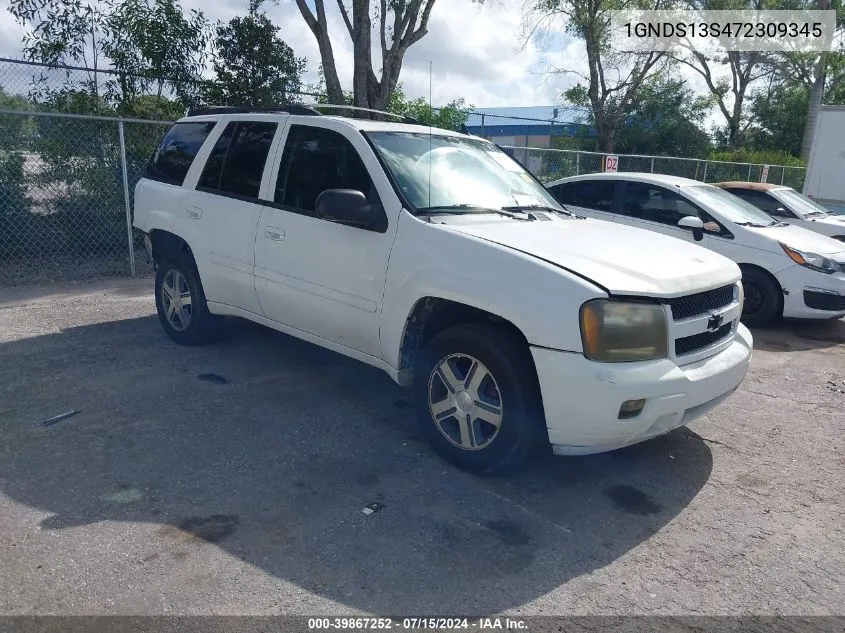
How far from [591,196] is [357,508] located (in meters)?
6.61

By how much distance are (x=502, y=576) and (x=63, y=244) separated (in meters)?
8.35

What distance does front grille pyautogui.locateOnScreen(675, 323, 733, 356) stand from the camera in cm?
377

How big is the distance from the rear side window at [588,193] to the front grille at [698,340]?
5.05 meters

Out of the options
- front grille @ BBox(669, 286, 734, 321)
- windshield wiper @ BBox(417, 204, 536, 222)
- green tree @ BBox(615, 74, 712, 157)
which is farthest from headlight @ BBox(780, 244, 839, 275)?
green tree @ BBox(615, 74, 712, 157)

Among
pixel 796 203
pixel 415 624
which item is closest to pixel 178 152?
pixel 415 624

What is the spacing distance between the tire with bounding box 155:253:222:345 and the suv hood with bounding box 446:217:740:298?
268 cm

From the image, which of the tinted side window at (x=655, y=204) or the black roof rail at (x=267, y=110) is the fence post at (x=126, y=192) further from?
the tinted side window at (x=655, y=204)

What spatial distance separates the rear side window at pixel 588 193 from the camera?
9008mm

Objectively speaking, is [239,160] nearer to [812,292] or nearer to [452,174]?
[452,174]

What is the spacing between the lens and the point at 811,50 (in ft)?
101

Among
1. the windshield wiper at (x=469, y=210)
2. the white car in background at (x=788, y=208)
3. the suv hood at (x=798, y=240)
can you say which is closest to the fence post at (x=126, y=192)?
the windshield wiper at (x=469, y=210)

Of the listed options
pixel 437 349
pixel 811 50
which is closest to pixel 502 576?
pixel 437 349

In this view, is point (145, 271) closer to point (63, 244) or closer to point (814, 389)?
point (63, 244)

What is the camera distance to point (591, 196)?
30.0ft
